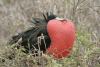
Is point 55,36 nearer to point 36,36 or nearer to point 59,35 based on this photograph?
point 59,35

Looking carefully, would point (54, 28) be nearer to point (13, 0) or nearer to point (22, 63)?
point (22, 63)

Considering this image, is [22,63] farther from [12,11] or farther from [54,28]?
[12,11]

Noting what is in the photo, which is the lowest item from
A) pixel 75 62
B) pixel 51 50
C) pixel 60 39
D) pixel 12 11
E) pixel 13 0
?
pixel 75 62

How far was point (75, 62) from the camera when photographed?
151 cm

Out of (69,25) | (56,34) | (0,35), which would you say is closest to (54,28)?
(56,34)

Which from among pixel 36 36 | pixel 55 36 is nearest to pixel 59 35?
pixel 55 36

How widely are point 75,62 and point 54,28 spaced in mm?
446

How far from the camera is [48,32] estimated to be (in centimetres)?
158

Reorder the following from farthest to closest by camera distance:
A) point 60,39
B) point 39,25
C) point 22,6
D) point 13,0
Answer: point 13,0
point 22,6
point 39,25
point 60,39

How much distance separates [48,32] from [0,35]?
6.89 ft

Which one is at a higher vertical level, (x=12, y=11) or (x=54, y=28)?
(x=12, y=11)

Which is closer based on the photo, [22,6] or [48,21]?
[48,21]

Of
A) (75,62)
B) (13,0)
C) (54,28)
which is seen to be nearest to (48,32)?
(54,28)

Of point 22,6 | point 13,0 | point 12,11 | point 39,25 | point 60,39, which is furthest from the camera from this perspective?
point 13,0
